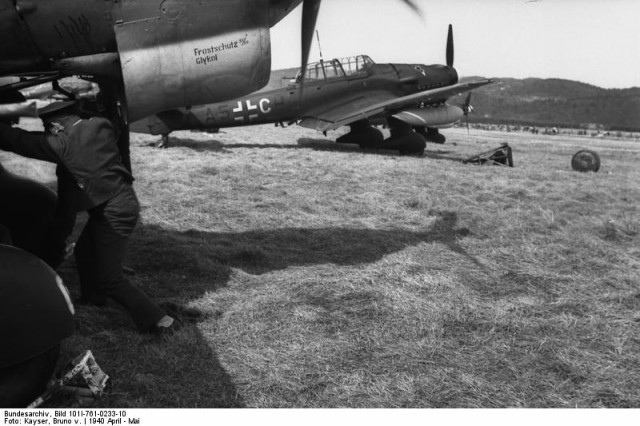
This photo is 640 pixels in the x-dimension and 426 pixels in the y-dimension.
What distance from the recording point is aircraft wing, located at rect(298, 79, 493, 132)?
641 inches

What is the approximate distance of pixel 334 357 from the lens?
3480mm

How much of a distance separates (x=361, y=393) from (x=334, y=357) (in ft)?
1.43

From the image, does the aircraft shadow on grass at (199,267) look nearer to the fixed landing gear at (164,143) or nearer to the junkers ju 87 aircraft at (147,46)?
the junkers ju 87 aircraft at (147,46)

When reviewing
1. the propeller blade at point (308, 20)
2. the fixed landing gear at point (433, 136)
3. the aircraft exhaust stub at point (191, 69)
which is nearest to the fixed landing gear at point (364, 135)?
the fixed landing gear at point (433, 136)

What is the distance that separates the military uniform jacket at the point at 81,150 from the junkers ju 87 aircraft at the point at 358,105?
37.4ft

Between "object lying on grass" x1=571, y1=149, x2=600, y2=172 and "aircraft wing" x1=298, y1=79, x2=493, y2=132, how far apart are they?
3521 mm

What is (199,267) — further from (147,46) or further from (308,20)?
(308,20)

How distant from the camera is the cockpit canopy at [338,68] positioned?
17422 millimetres

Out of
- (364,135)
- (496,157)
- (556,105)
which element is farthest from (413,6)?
A: (556,105)

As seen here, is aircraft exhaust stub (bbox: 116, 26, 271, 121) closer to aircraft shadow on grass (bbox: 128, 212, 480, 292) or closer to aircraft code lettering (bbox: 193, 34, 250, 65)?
aircraft code lettering (bbox: 193, 34, 250, 65)

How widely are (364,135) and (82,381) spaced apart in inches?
596

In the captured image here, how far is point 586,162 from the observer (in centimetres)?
1405

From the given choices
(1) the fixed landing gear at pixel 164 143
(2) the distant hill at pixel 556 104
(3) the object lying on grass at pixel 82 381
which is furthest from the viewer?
(2) the distant hill at pixel 556 104

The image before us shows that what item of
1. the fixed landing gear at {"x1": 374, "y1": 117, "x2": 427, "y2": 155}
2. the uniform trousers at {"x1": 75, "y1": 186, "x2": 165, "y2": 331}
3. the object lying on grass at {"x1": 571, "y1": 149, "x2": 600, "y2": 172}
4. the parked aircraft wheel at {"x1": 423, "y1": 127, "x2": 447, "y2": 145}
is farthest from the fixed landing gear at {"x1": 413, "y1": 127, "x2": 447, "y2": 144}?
the uniform trousers at {"x1": 75, "y1": 186, "x2": 165, "y2": 331}
